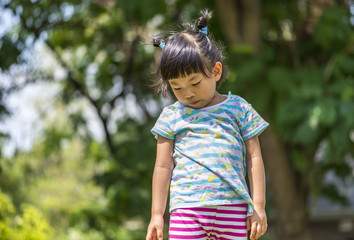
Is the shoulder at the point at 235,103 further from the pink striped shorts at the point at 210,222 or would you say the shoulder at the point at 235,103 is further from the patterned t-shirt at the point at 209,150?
the pink striped shorts at the point at 210,222

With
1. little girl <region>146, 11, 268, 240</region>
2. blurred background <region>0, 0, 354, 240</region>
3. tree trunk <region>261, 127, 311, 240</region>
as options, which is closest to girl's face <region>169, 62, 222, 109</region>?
little girl <region>146, 11, 268, 240</region>

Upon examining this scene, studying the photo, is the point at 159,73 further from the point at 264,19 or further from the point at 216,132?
the point at 264,19

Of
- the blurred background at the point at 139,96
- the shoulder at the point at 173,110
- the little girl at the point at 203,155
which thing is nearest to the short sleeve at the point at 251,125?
the little girl at the point at 203,155

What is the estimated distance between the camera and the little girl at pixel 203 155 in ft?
5.65

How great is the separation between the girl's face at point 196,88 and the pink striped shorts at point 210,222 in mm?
363

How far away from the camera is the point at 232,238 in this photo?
1750mm

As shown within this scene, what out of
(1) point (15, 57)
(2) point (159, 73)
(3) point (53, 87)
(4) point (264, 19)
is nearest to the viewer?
(2) point (159, 73)

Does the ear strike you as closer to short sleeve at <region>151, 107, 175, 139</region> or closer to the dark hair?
the dark hair

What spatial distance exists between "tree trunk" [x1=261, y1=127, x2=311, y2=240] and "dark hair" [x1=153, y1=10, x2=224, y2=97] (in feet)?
15.1

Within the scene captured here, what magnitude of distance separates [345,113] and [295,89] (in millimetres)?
604

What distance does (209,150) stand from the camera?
175 centimetres

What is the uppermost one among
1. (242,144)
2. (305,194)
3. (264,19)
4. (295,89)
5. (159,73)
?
(264,19)

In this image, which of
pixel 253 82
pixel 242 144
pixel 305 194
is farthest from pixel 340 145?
pixel 242 144

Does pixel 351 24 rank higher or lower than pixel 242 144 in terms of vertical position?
higher
